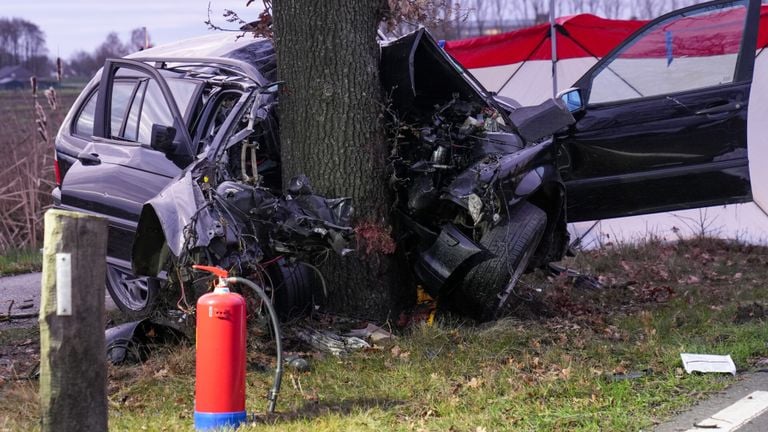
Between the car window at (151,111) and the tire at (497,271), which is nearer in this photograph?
the tire at (497,271)

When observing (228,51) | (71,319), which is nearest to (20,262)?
(228,51)

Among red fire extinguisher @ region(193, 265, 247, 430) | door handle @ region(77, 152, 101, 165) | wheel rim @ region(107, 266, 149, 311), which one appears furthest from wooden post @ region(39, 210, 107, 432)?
door handle @ region(77, 152, 101, 165)

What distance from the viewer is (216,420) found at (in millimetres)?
4094

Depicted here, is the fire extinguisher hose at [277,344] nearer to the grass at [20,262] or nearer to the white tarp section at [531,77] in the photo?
the grass at [20,262]

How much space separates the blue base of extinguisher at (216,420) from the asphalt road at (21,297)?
346 centimetres

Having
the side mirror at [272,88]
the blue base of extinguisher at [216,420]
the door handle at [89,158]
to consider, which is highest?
the side mirror at [272,88]

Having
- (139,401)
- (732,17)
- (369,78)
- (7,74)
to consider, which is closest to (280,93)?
(369,78)

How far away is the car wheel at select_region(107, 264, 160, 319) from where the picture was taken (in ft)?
21.9

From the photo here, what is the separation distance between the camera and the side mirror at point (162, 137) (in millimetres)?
6086

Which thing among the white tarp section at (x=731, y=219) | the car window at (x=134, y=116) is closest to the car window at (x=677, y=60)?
the white tarp section at (x=731, y=219)

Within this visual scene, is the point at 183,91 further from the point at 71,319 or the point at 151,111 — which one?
the point at 71,319

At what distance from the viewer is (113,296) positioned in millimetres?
7156

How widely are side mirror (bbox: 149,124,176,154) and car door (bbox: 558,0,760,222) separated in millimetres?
3178

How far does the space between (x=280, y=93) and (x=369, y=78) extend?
1.96ft
